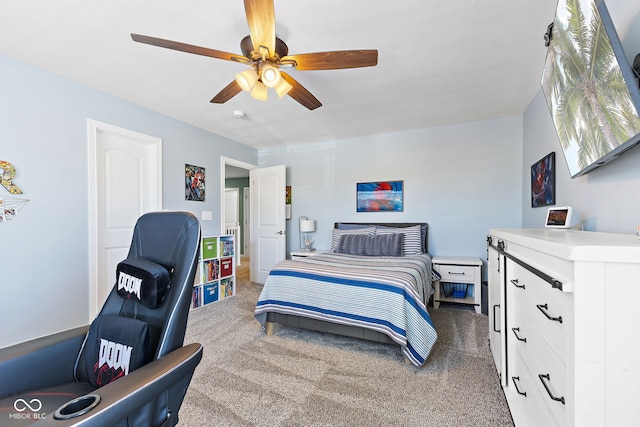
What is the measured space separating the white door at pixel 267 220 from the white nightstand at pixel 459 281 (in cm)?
244

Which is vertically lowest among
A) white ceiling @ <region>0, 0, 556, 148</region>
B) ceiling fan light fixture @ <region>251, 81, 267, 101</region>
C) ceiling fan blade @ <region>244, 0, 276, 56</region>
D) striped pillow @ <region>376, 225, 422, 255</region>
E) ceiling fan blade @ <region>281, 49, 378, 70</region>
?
striped pillow @ <region>376, 225, 422, 255</region>

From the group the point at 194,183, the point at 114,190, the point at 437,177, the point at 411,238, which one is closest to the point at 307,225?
the point at 411,238

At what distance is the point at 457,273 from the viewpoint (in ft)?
11.4

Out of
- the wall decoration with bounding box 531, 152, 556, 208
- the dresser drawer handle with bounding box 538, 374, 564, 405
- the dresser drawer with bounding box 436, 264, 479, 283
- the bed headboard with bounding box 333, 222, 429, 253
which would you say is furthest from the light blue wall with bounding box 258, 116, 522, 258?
the dresser drawer handle with bounding box 538, 374, 564, 405

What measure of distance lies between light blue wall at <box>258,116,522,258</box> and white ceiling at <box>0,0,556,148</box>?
0.55 meters

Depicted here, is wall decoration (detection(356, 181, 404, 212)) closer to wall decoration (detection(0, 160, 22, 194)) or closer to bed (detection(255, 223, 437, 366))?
bed (detection(255, 223, 437, 366))

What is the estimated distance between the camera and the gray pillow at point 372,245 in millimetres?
3590

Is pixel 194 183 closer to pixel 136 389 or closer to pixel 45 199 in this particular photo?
pixel 45 199

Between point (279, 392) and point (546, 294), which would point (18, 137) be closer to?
point (279, 392)

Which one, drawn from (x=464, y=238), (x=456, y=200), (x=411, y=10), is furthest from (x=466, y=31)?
(x=464, y=238)

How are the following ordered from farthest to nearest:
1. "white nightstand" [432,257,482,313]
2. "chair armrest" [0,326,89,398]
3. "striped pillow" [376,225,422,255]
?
"striped pillow" [376,225,422,255]
"white nightstand" [432,257,482,313]
"chair armrest" [0,326,89,398]

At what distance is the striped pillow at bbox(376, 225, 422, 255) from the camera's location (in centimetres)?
370

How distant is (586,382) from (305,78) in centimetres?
265

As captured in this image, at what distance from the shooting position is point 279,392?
184cm
